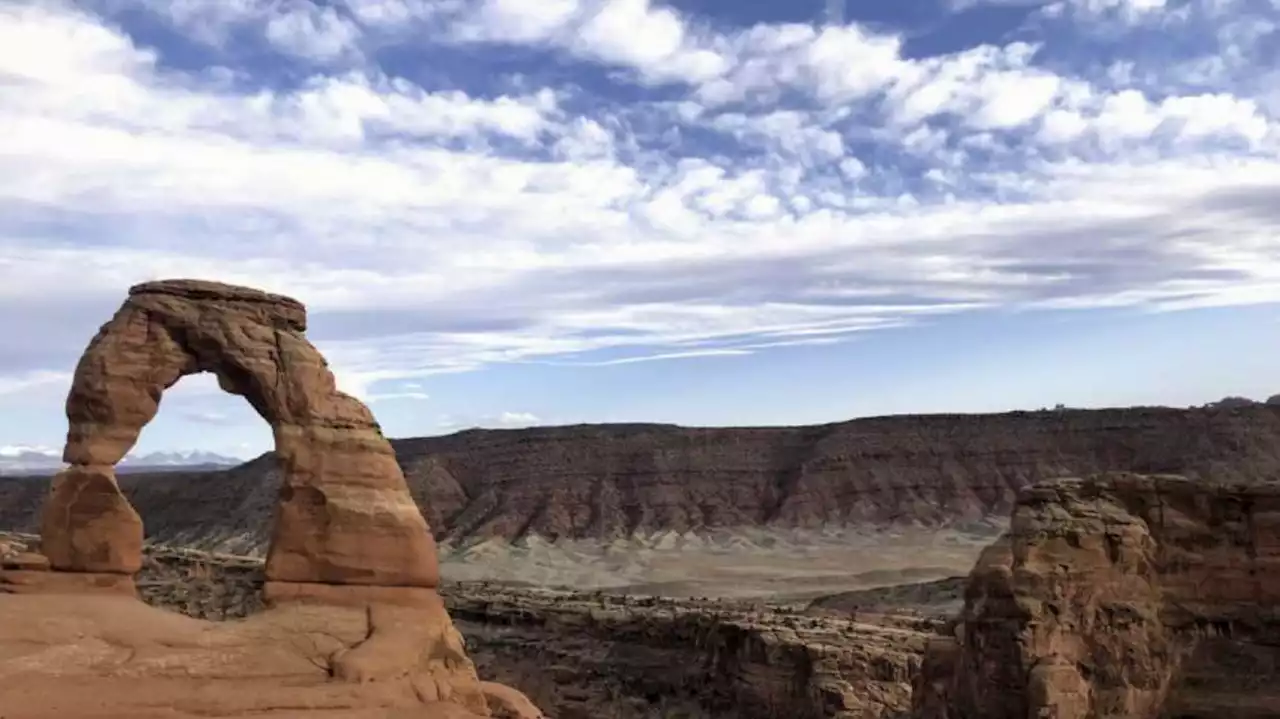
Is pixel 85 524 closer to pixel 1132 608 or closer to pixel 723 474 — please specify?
pixel 1132 608

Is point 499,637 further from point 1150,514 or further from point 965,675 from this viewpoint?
point 1150,514

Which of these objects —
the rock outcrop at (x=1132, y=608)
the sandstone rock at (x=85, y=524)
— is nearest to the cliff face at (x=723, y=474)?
the rock outcrop at (x=1132, y=608)

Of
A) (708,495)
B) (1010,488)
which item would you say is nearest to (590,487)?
(708,495)

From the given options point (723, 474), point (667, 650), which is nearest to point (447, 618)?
point (667, 650)

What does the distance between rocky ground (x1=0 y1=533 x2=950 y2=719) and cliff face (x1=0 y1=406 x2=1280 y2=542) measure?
49709 millimetres

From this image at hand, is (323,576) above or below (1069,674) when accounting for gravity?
above

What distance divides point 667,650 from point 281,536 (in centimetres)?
2174

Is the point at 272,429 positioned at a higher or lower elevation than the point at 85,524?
higher

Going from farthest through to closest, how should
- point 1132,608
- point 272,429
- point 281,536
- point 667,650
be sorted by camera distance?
point 667,650 < point 1132,608 < point 272,429 < point 281,536

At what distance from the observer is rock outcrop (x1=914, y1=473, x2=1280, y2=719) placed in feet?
62.0

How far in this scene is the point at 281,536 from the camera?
632 inches

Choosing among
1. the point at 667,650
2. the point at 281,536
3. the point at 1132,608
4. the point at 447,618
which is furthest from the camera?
the point at 667,650

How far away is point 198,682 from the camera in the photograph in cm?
1375

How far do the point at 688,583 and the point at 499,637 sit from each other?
35334mm
